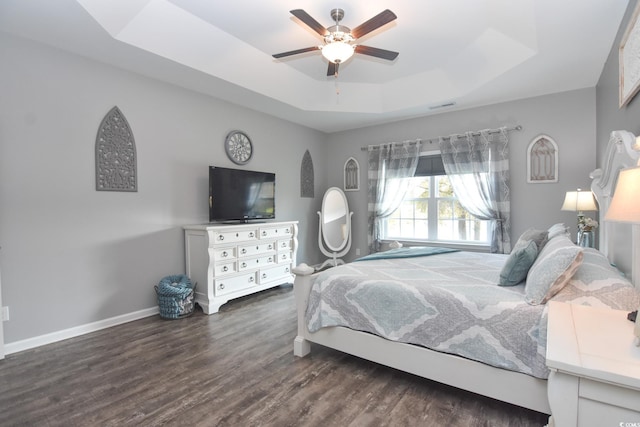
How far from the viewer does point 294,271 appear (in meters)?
2.43

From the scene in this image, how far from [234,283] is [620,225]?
3485 millimetres

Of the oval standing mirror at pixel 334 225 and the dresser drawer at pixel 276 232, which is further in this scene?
the oval standing mirror at pixel 334 225

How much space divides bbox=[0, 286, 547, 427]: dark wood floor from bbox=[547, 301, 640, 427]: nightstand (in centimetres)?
93

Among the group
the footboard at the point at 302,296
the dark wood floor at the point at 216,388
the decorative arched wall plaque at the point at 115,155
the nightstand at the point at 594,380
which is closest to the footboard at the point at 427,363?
the footboard at the point at 302,296

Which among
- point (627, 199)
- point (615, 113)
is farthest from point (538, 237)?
point (627, 199)

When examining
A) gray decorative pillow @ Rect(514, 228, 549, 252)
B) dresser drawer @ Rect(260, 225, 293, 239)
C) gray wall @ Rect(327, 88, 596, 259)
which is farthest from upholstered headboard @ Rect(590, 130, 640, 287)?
dresser drawer @ Rect(260, 225, 293, 239)

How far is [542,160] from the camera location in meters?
3.93

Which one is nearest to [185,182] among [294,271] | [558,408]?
[294,271]

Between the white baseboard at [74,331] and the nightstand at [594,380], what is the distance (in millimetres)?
3509

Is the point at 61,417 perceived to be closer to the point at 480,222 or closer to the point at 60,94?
the point at 60,94

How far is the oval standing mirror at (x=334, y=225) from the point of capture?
5348 millimetres

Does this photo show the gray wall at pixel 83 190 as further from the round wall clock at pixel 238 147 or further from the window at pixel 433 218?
the window at pixel 433 218

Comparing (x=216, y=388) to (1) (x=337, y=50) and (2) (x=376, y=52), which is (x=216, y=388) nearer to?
(1) (x=337, y=50)

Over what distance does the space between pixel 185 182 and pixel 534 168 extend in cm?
433
